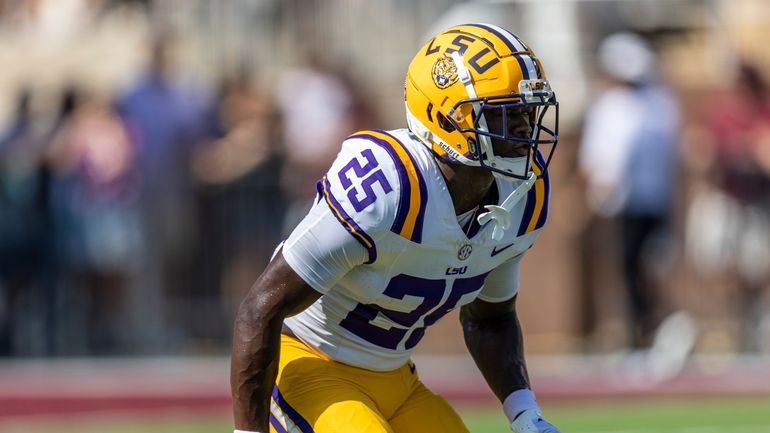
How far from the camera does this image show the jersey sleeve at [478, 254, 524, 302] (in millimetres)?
5113

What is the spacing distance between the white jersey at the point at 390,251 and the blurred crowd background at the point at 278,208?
666cm

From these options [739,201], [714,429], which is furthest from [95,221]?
[714,429]

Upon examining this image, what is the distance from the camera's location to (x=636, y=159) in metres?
11.5

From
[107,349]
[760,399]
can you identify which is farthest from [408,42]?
[760,399]

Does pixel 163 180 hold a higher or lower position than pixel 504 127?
lower

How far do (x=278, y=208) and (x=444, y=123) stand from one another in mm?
7560

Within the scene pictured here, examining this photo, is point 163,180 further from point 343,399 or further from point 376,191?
point 376,191

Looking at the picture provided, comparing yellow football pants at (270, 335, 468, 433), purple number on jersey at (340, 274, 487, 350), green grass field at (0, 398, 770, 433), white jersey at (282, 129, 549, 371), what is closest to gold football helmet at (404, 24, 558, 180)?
white jersey at (282, 129, 549, 371)

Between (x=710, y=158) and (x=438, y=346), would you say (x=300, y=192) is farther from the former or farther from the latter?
(x=710, y=158)

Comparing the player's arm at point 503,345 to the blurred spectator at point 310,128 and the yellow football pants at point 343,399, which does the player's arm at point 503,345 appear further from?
the blurred spectator at point 310,128

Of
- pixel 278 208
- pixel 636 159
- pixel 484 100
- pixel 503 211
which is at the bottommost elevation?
pixel 278 208

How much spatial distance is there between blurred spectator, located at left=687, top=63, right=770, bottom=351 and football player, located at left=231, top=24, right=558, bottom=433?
736 cm

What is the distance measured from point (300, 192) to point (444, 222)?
24.1 feet

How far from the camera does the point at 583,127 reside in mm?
12562
